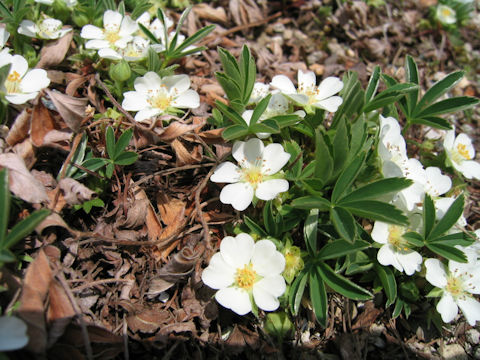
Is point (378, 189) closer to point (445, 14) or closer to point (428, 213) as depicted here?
point (428, 213)

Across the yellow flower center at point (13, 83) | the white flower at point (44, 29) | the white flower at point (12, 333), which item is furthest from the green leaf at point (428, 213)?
the white flower at point (44, 29)

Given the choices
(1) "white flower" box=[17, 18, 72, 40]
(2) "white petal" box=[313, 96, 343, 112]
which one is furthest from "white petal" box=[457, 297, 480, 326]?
(1) "white flower" box=[17, 18, 72, 40]

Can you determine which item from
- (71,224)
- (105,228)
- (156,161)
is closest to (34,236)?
(71,224)

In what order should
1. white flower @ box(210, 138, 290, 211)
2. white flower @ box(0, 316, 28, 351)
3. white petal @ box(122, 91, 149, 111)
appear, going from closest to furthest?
white flower @ box(0, 316, 28, 351), white flower @ box(210, 138, 290, 211), white petal @ box(122, 91, 149, 111)

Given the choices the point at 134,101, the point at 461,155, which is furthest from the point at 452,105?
the point at 134,101

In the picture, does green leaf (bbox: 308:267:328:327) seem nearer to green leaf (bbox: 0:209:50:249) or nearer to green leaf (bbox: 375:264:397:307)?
green leaf (bbox: 375:264:397:307)

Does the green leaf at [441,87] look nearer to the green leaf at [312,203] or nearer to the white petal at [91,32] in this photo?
the green leaf at [312,203]
